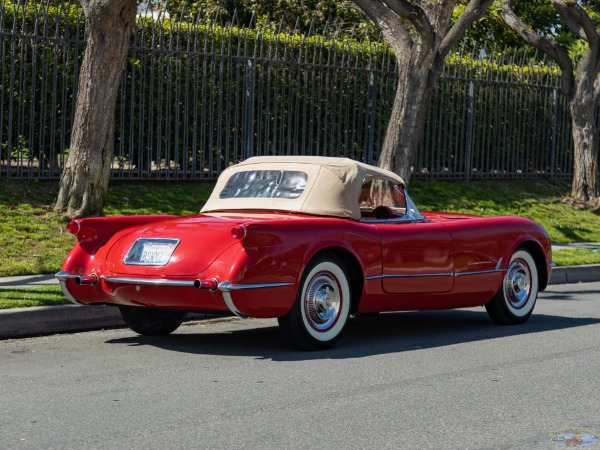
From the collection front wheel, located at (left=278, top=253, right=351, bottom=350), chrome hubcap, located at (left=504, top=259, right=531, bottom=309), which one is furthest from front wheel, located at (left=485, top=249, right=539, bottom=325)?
front wheel, located at (left=278, top=253, right=351, bottom=350)

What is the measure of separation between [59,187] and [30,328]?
20.7 ft

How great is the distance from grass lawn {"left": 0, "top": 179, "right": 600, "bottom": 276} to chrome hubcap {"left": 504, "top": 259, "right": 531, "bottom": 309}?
496 cm

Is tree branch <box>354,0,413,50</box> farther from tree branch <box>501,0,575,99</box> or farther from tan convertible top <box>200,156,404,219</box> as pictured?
tree branch <box>501,0,575,99</box>

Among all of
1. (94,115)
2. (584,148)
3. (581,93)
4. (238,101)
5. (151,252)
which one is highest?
(581,93)

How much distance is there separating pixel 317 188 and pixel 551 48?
14.2 m

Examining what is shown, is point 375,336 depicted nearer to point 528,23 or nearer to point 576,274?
point 576,274

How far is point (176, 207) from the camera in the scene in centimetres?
1594

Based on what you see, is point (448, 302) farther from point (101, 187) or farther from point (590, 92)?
point (590, 92)

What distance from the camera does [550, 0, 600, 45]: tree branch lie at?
21.2 metres

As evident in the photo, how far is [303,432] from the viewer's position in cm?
568

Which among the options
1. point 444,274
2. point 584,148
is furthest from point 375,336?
point 584,148

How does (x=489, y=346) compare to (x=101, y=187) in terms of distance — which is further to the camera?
(x=101, y=187)

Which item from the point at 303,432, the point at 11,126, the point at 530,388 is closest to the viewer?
the point at 303,432

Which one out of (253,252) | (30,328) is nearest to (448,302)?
(253,252)
